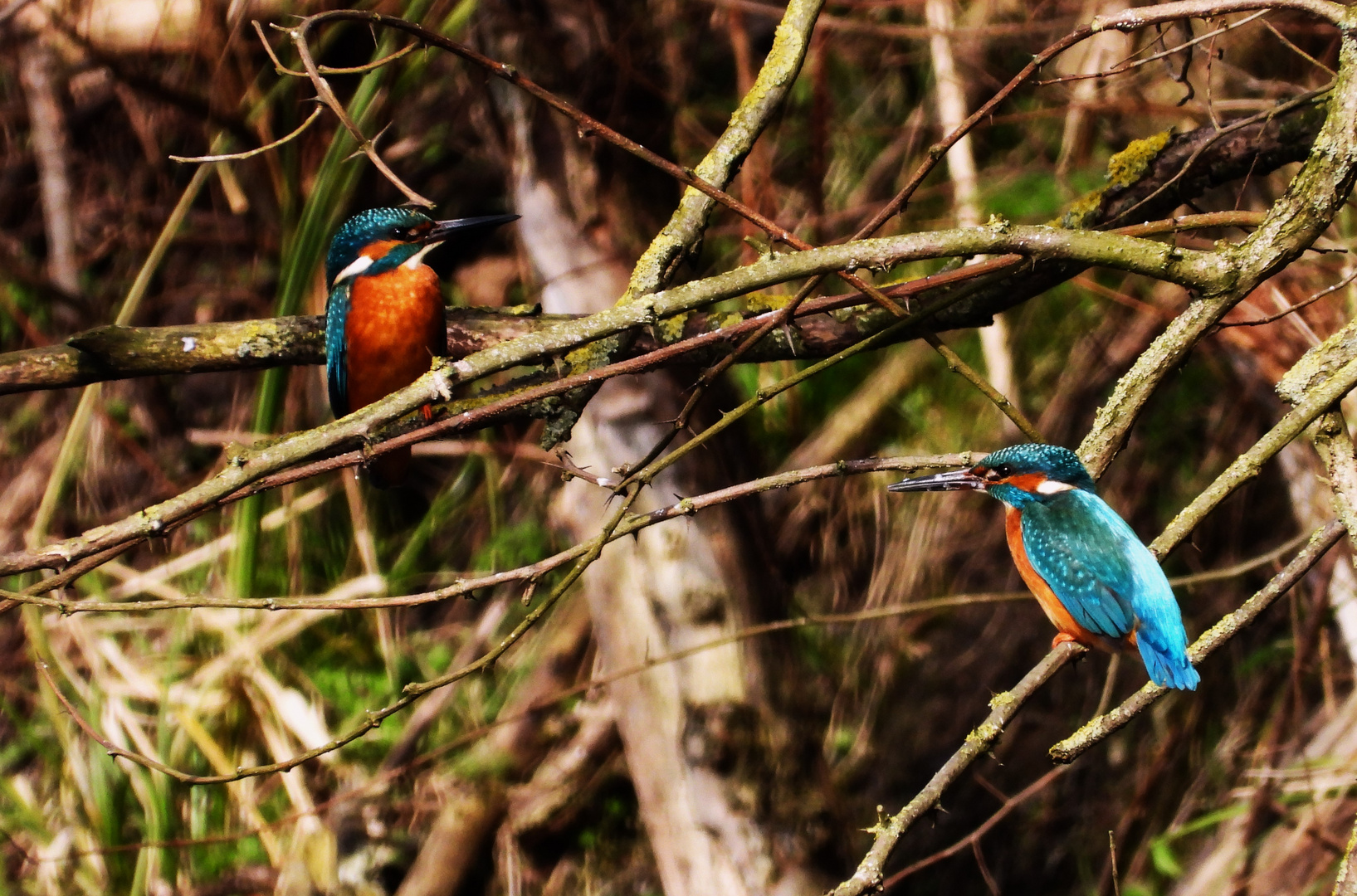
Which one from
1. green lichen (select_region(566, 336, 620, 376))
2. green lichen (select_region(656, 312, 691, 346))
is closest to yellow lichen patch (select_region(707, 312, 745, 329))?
green lichen (select_region(656, 312, 691, 346))

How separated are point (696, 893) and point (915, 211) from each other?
2.88 metres

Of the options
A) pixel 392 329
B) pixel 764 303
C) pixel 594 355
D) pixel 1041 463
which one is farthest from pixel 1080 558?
pixel 392 329

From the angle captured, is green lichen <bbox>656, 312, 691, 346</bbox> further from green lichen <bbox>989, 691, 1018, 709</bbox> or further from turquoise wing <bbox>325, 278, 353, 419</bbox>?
green lichen <bbox>989, 691, 1018, 709</bbox>

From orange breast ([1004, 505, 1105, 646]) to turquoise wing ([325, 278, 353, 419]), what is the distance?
5.05 ft

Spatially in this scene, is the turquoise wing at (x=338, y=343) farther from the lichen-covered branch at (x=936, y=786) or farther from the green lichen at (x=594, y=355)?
the lichen-covered branch at (x=936, y=786)

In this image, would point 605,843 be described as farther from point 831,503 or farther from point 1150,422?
point 1150,422

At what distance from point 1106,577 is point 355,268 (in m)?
1.96

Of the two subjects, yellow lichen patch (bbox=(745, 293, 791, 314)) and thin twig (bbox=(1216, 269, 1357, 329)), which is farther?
yellow lichen patch (bbox=(745, 293, 791, 314))

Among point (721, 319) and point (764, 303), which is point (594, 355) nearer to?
point (721, 319)

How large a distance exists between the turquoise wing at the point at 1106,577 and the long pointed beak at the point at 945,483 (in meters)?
0.13

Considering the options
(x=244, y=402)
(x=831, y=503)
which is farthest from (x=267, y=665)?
(x=831, y=503)

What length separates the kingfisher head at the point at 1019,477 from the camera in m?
2.16

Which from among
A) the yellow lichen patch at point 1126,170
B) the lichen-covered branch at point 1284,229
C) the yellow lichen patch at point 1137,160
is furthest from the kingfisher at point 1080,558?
the yellow lichen patch at point 1137,160

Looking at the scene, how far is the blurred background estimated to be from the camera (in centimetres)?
377
